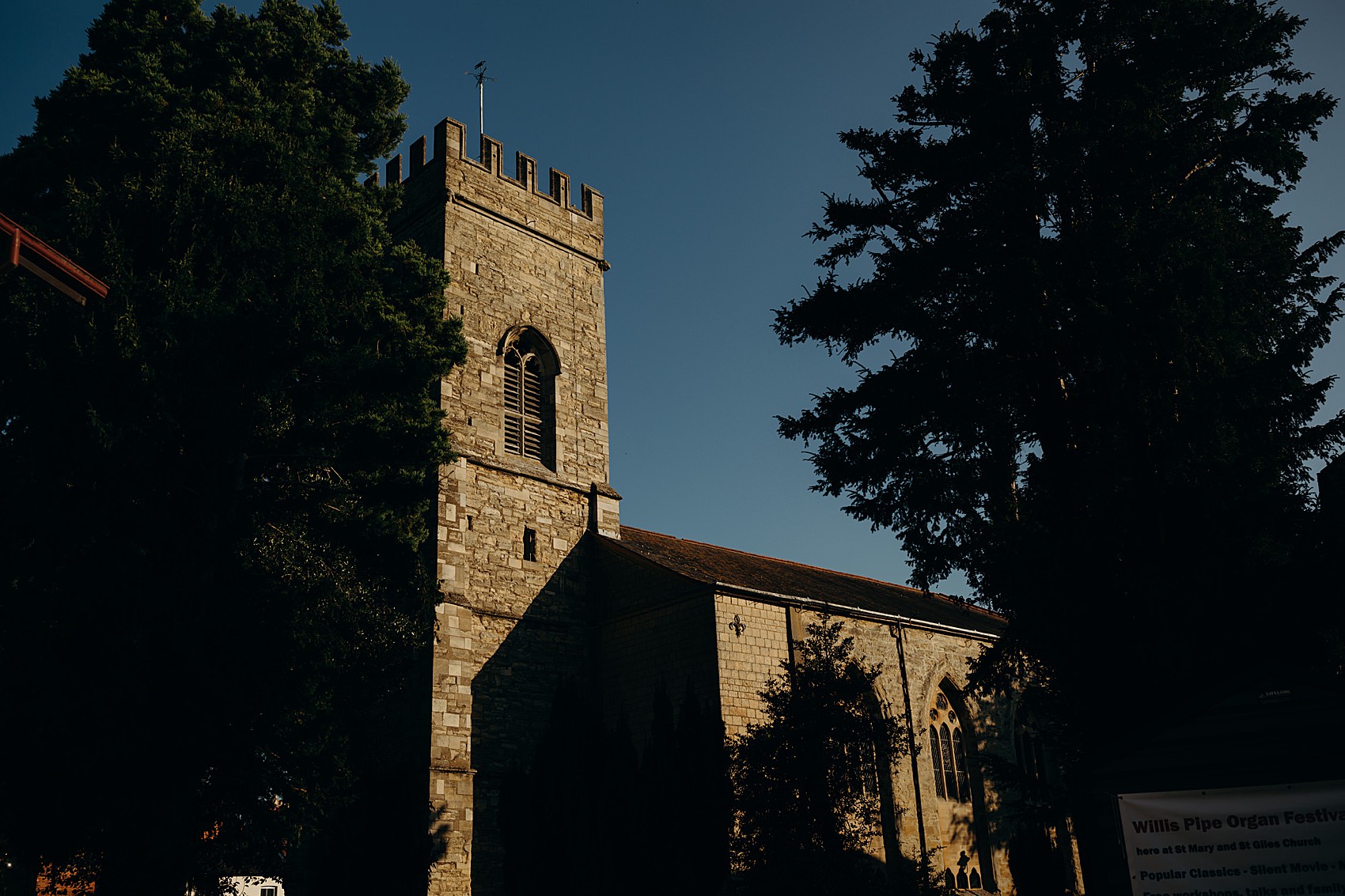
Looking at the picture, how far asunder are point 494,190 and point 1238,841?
75.5 ft

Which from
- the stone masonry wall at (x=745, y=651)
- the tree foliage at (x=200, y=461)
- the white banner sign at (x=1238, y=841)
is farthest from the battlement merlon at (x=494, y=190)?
the white banner sign at (x=1238, y=841)

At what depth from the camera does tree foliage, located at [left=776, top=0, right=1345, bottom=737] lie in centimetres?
1213

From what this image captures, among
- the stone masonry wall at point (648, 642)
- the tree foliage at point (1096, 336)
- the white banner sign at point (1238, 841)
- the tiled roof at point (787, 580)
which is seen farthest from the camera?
the tiled roof at point (787, 580)

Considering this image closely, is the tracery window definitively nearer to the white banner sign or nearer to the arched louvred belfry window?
the arched louvred belfry window

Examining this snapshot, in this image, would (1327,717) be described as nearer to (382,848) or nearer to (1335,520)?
(1335,520)

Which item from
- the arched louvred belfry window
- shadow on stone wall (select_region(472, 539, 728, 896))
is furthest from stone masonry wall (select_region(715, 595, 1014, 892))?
the arched louvred belfry window

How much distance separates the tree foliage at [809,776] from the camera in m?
16.6

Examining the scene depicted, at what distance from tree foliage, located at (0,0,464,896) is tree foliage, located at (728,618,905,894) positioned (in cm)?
627

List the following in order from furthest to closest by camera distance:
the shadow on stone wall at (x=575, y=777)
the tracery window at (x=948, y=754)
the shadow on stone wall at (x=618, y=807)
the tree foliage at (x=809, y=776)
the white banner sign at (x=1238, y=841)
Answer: the tracery window at (x=948, y=754), the shadow on stone wall at (x=575, y=777), the shadow on stone wall at (x=618, y=807), the tree foliage at (x=809, y=776), the white banner sign at (x=1238, y=841)

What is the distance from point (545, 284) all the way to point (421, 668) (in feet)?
35.4

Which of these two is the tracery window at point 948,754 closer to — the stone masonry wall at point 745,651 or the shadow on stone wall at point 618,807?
the stone masonry wall at point 745,651

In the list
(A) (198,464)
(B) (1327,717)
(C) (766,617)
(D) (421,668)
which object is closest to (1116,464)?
A: (B) (1327,717)

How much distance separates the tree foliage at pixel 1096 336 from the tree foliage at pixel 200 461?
7063 millimetres

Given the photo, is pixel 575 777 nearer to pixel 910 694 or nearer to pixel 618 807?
pixel 618 807
